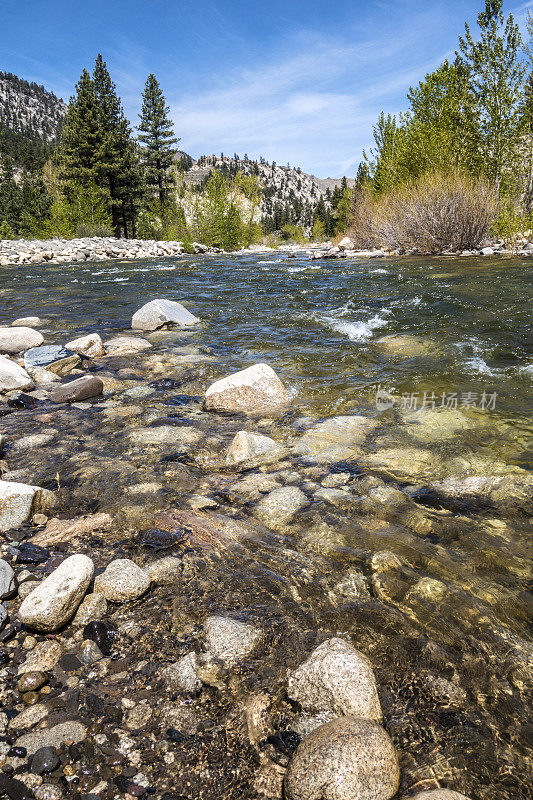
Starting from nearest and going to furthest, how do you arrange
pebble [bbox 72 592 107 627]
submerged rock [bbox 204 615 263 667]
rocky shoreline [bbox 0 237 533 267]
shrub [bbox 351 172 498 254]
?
submerged rock [bbox 204 615 263 667]
pebble [bbox 72 592 107 627]
shrub [bbox 351 172 498 254]
rocky shoreline [bbox 0 237 533 267]

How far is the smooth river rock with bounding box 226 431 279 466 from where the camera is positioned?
10.1 ft

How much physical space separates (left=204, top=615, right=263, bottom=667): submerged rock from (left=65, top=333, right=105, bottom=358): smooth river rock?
16.5ft

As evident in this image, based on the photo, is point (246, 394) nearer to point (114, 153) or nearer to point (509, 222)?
point (509, 222)

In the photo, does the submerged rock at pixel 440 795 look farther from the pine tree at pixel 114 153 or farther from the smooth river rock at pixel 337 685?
the pine tree at pixel 114 153

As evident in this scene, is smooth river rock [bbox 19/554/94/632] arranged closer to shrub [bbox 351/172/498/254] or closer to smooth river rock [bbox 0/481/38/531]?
smooth river rock [bbox 0/481/38/531]

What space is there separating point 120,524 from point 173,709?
118 centimetres

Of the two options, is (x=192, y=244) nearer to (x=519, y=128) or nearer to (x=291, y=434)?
(x=519, y=128)

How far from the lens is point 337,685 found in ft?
4.54

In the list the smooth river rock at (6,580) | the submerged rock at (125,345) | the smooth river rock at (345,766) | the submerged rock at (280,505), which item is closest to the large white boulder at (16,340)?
the submerged rock at (125,345)

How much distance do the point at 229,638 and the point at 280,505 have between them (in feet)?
3.18

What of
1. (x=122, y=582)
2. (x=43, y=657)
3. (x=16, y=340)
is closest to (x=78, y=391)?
(x=16, y=340)

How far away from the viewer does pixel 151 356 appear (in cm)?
588

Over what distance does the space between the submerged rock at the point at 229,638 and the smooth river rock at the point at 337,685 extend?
0.71 ft

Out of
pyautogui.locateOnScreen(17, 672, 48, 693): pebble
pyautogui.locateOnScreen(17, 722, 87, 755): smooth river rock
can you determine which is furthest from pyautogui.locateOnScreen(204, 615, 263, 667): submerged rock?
pyautogui.locateOnScreen(17, 672, 48, 693): pebble
